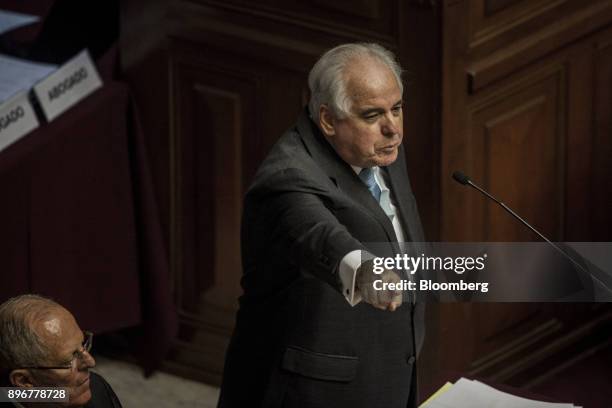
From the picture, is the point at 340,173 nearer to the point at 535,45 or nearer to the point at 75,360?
the point at 75,360

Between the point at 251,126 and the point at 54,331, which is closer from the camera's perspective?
the point at 54,331

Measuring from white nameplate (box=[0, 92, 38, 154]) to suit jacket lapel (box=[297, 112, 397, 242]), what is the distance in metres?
1.98

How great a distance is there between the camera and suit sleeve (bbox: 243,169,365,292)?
326 centimetres

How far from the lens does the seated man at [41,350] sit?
134 inches

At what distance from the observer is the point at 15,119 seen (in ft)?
18.0

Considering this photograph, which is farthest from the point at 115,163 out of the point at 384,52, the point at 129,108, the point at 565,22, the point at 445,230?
the point at 384,52

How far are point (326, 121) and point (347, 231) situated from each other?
0.37m

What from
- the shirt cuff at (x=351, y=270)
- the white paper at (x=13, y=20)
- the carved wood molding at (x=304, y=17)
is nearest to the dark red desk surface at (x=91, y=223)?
the white paper at (x=13, y=20)

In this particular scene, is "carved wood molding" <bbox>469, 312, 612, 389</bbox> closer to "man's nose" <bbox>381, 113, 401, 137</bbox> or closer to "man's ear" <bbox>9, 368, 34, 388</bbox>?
"man's nose" <bbox>381, 113, 401, 137</bbox>

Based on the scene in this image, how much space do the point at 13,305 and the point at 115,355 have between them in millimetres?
2742

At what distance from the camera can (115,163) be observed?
227 inches

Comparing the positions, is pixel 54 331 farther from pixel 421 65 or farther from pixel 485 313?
pixel 485 313

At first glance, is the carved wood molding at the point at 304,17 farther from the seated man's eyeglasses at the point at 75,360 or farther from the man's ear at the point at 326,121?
the seated man's eyeglasses at the point at 75,360

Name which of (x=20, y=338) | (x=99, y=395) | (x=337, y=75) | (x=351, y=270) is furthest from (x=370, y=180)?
(x=20, y=338)
